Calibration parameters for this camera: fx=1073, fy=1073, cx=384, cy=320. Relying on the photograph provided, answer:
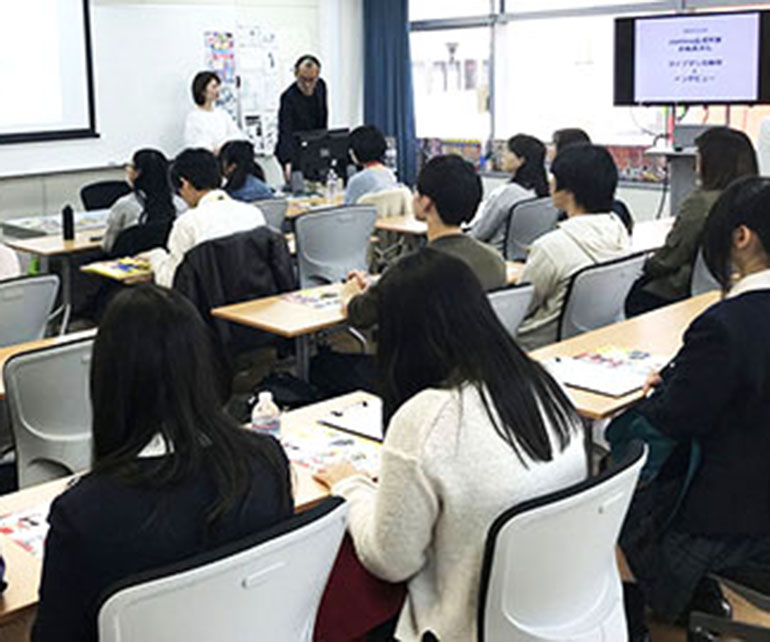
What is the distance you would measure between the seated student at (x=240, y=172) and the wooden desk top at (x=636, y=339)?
9.83ft

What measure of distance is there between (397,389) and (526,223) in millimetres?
4025

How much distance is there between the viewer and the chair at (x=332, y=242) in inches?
220

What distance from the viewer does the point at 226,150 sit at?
6258 mm

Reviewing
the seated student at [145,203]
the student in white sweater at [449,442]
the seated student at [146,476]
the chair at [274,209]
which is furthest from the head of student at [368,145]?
the seated student at [146,476]

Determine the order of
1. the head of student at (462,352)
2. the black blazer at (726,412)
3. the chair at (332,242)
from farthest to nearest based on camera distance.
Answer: the chair at (332,242), the black blazer at (726,412), the head of student at (462,352)

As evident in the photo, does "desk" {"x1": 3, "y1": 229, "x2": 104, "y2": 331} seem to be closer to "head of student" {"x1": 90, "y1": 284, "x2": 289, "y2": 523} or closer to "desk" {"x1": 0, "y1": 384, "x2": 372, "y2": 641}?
"desk" {"x1": 0, "y1": 384, "x2": 372, "y2": 641}

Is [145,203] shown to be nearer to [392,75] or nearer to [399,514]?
[399,514]

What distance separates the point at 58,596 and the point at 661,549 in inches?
61.3

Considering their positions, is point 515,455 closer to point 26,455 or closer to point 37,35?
point 26,455

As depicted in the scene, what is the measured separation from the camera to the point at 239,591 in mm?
1663

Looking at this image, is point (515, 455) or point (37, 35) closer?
point (515, 455)

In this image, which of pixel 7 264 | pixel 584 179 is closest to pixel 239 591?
pixel 584 179

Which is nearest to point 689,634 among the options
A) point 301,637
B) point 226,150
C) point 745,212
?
point 745,212

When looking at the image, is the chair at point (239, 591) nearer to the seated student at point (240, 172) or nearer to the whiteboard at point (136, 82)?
the seated student at point (240, 172)
